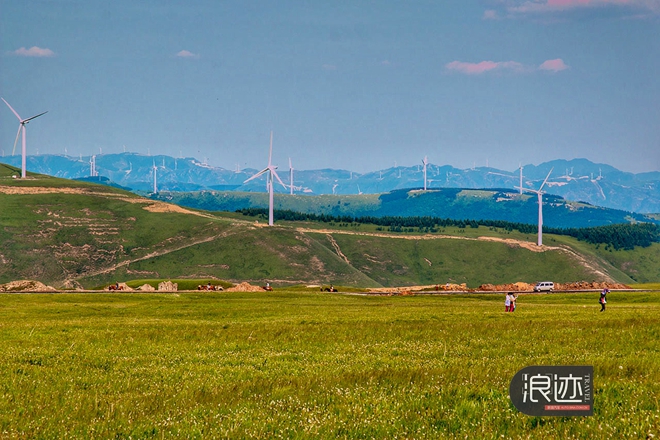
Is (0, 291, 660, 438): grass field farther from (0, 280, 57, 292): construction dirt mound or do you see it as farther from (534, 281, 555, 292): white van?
(534, 281, 555, 292): white van

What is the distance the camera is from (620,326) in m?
36.7

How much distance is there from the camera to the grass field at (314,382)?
1512 cm

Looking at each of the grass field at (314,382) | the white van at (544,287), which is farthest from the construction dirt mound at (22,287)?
the grass field at (314,382)

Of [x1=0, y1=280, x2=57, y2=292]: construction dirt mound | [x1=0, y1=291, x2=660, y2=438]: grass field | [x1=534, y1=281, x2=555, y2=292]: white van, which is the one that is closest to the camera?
[x1=0, y1=291, x2=660, y2=438]: grass field

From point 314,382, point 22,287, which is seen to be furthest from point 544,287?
point 314,382

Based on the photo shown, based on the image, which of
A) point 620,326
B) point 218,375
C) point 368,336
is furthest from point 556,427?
point 620,326

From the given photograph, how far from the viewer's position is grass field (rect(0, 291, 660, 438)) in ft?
49.6

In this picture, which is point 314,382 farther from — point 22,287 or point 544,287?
point 544,287

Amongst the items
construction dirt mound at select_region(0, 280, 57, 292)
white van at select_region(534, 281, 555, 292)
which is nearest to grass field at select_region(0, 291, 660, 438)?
construction dirt mound at select_region(0, 280, 57, 292)

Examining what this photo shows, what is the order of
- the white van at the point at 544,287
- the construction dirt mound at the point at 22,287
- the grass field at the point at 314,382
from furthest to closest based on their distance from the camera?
1. the white van at the point at 544,287
2. the construction dirt mound at the point at 22,287
3. the grass field at the point at 314,382

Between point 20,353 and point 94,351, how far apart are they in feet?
8.97

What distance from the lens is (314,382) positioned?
798 inches

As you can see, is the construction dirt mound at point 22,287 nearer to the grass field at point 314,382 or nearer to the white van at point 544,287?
the white van at point 544,287

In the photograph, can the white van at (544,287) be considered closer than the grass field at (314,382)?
No
